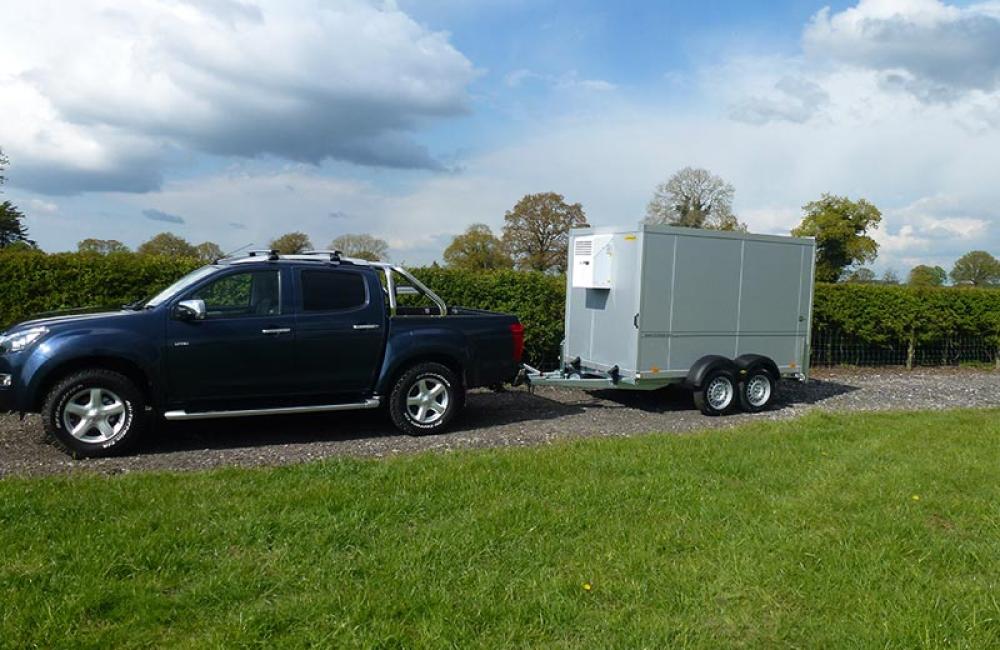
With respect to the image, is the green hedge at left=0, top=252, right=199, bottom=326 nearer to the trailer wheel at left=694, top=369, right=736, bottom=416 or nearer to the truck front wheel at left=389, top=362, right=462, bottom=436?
the truck front wheel at left=389, top=362, right=462, bottom=436

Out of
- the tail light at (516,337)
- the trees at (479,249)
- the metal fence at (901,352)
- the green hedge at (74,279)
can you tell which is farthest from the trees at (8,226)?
the trees at (479,249)

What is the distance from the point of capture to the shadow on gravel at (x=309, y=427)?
7723 millimetres

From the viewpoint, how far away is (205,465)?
6.63 metres

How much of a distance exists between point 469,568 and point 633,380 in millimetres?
5687

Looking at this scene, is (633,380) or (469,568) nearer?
(469,568)

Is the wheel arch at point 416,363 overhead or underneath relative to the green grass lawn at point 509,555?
overhead

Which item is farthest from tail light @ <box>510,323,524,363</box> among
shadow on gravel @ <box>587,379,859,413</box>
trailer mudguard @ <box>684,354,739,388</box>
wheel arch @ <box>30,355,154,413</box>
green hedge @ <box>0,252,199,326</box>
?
green hedge @ <box>0,252,199,326</box>

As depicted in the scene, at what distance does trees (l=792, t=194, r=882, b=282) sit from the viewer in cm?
5700

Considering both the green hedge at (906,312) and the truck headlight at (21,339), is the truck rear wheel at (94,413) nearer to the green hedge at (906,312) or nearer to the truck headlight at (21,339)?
the truck headlight at (21,339)

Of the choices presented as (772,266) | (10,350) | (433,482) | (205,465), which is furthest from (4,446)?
(772,266)

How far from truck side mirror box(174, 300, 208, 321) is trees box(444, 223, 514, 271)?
5235 centimetres

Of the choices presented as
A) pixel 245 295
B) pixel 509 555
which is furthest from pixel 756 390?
pixel 509 555

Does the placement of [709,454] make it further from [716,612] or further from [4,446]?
[4,446]

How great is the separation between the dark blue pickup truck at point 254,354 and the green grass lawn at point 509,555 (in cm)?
136
